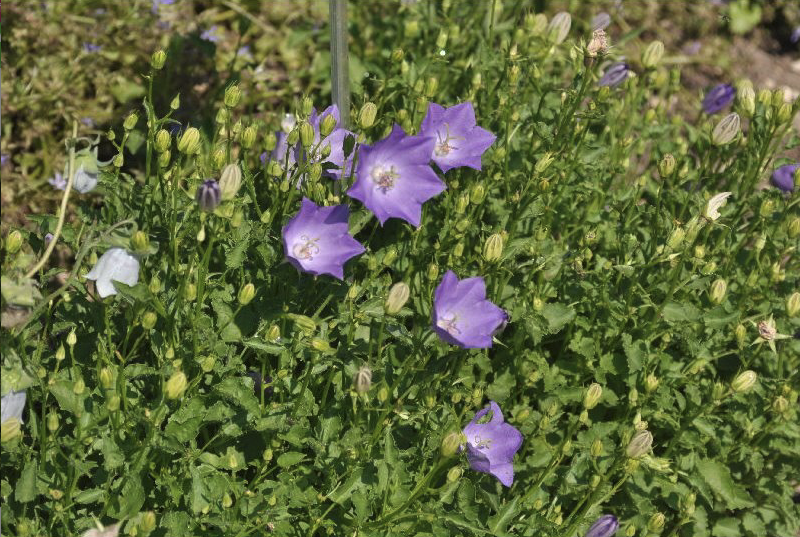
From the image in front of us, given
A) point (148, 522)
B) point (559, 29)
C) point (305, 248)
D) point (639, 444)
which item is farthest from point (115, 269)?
point (559, 29)

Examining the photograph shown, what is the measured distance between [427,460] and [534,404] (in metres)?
0.78

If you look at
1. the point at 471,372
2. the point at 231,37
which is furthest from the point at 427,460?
the point at 231,37

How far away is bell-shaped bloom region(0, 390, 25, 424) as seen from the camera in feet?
8.56

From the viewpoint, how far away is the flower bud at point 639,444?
2871mm

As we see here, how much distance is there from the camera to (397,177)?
331 cm

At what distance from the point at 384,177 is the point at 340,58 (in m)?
0.49

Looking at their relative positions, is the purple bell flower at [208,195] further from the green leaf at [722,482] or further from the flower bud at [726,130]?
the green leaf at [722,482]

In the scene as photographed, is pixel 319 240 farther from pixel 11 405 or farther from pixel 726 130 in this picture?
pixel 726 130

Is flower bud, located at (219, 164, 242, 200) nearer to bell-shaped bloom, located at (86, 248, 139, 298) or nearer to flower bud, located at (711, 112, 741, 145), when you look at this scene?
bell-shaped bloom, located at (86, 248, 139, 298)

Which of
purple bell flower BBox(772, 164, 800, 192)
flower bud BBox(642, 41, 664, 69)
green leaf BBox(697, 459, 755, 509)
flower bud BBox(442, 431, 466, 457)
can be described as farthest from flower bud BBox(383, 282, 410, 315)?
purple bell flower BBox(772, 164, 800, 192)

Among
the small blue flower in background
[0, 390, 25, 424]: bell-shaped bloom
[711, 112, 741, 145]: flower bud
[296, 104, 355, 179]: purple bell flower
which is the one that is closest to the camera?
[0, 390, 25, 424]: bell-shaped bloom

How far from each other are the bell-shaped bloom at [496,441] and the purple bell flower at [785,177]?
1.67 metres

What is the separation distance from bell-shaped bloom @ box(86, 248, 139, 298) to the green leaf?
2.24 metres

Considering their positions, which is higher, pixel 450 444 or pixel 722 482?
pixel 450 444
